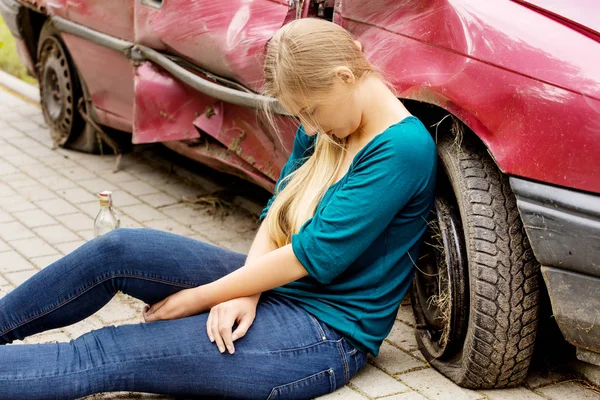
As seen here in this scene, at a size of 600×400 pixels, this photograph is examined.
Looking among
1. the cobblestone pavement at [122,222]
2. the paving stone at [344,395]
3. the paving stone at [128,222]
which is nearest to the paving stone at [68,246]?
the cobblestone pavement at [122,222]

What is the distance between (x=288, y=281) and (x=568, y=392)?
1.00 metres

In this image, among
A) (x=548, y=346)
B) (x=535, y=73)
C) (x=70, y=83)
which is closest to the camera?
(x=535, y=73)

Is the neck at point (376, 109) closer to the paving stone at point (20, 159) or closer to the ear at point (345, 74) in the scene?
the ear at point (345, 74)

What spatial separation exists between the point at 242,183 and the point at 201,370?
2605mm

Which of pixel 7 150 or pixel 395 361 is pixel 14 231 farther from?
pixel 395 361

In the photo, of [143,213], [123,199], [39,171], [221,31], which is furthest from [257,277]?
[39,171]

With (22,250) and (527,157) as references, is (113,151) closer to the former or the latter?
(22,250)

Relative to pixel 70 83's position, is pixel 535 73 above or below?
above

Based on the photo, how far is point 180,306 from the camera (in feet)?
8.96

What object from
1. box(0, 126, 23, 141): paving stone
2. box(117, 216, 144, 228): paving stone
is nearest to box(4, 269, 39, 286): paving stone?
box(117, 216, 144, 228): paving stone

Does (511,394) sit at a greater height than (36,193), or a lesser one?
greater

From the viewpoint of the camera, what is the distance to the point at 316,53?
2514 mm

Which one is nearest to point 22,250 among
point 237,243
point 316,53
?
point 237,243

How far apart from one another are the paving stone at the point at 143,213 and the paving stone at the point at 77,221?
0.73 feet
